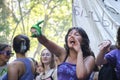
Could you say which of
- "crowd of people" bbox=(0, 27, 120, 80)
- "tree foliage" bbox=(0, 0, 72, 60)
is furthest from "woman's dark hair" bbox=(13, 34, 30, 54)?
"tree foliage" bbox=(0, 0, 72, 60)

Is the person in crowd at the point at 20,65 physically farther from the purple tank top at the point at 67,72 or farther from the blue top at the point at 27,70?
the purple tank top at the point at 67,72

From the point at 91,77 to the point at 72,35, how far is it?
0.41 meters

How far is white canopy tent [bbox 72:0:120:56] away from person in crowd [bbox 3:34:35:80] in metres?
1.09

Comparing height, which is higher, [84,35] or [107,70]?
[84,35]

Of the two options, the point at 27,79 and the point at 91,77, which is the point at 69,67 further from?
the point at 27,79

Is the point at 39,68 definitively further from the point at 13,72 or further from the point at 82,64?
the point at 82,64

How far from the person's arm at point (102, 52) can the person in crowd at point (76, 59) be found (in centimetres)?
7

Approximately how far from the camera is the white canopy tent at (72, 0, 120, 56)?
4668 millimetres

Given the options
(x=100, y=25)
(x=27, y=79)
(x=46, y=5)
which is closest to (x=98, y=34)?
(x=100, y=25)

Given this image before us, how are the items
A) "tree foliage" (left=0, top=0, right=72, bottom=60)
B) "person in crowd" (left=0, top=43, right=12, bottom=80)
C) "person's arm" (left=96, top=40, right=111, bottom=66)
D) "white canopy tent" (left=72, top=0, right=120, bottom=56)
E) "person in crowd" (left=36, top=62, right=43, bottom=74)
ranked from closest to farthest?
1. "person's arm" (left=96, top=40, right=111, bottom=66)
2. "person in crowd" (left=0, top=43, right=12, bottom=80)
3. "white canopy tent" (left=72, top=0, right=120, bottom=56)
4. "person in crowd" (left=36, top=62, right=43, bottom=74)
5. "tree foliage" (left=0, top=0, right=72, bottom=60)

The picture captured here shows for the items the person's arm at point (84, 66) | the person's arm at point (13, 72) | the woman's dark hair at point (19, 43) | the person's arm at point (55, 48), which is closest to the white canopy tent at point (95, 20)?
the woman's dark hair at point (19, 43)

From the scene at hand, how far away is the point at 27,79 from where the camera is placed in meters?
3.85

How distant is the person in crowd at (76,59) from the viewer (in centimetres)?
319

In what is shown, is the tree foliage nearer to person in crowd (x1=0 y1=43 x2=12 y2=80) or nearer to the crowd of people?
person in crowd (x1=0 y1=43 x2=12 y2=80)
